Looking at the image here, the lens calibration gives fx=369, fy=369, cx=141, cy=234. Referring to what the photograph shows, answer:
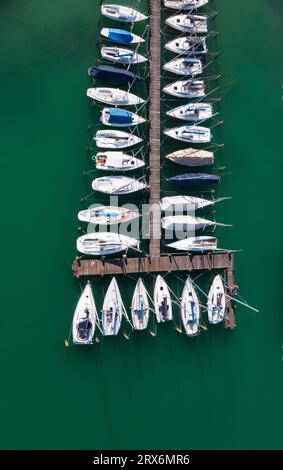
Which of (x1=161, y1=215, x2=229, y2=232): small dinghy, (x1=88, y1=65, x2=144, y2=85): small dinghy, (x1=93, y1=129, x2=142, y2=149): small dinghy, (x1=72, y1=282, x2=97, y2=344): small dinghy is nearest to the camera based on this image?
(x1=72, y1=282, x2=97, y2=344): small dinghy

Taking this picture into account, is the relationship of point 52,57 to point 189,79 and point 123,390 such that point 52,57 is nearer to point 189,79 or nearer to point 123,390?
point 189,79

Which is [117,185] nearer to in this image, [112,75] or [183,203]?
[183,203]

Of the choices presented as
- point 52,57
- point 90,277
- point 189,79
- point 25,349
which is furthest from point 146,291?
point 52,57

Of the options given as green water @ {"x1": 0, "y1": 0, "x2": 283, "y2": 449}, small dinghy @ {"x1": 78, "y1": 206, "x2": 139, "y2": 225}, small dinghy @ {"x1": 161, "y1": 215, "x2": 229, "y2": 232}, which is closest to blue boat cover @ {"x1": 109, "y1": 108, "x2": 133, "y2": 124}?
green water @ {"x1": 0, "y1": 0, "x2": 283, "y2": 449}

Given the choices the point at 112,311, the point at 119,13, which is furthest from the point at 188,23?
the point at 112,311

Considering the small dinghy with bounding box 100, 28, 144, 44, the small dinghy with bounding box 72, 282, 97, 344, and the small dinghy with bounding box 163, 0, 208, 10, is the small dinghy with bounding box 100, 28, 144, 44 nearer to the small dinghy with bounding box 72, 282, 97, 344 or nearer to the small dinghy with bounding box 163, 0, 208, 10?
the small dinghy with bounding box 163, 0, 208, 10
